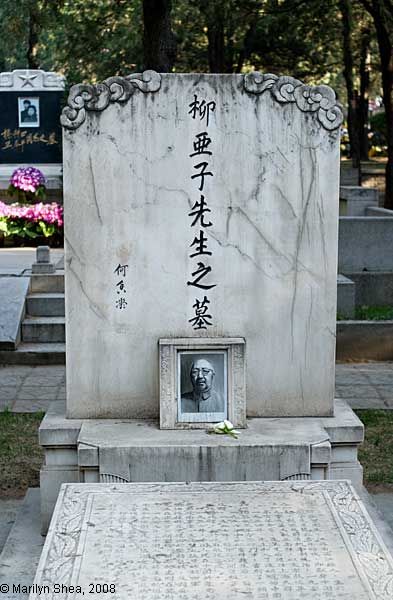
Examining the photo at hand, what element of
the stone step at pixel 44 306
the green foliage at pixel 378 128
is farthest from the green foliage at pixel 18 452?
the green foliage at pixel 378 128

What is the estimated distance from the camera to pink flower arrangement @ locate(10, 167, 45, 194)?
16.4 meters

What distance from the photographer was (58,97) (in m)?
18.7

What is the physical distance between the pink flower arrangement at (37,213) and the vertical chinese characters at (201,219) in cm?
1047

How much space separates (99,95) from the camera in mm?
5355

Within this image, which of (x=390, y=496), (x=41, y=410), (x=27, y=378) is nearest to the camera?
(x=390, y=496)

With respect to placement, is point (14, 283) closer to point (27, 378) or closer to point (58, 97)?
point (27, 378)

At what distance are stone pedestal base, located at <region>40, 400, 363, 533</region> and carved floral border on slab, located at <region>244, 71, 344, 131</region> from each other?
166 cm

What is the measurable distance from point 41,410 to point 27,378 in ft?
4.25

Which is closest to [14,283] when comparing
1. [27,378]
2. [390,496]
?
[27,378]

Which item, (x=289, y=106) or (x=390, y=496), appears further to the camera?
(x=390, y=496)

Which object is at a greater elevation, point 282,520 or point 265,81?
point 265,81

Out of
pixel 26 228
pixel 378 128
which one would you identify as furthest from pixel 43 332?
pixel 378 128

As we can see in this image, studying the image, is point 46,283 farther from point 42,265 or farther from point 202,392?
point 202,392

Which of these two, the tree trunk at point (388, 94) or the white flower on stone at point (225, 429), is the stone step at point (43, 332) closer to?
the white flower on stone at point (225, 429)
